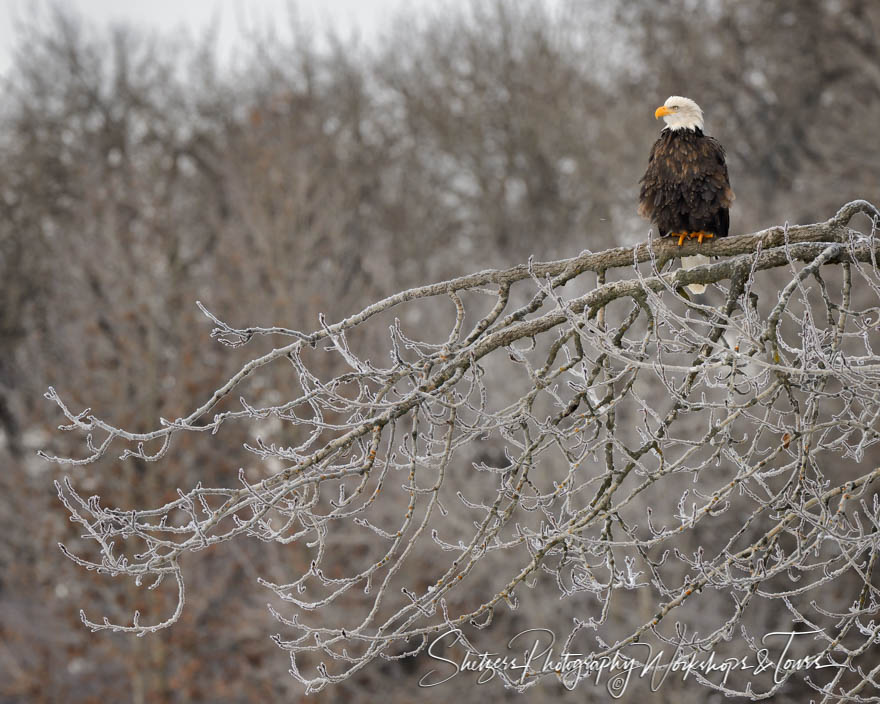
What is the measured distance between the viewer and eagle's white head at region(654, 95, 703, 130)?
405cm

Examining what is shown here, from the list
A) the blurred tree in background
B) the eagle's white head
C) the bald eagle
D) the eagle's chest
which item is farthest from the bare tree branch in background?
the blurred tree in background

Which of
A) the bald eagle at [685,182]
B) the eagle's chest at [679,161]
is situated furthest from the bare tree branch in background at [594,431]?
the eagle's chest at [679,161]

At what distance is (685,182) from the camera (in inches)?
155

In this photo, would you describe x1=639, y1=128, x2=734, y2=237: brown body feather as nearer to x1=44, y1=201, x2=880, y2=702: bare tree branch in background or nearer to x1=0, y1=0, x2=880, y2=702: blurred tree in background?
x1=44, y1=201, x2=880, y2=702: bare tree branch in background

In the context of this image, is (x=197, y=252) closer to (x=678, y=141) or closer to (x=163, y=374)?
(x=163, y=374)

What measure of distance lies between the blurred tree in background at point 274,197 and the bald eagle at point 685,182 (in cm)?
698

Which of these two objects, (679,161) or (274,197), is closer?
(679,161)

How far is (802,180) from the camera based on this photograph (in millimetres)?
14188

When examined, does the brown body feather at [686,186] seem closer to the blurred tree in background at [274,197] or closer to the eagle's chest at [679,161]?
the eagle's chest at [679,161]

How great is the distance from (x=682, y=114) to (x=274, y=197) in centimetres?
911

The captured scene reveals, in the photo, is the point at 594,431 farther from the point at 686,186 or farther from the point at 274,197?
the point at 274,197

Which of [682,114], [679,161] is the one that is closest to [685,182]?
[679,161]

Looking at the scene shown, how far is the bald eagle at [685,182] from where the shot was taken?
12.7 ft

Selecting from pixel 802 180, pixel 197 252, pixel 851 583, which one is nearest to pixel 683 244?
pixel 851 583
